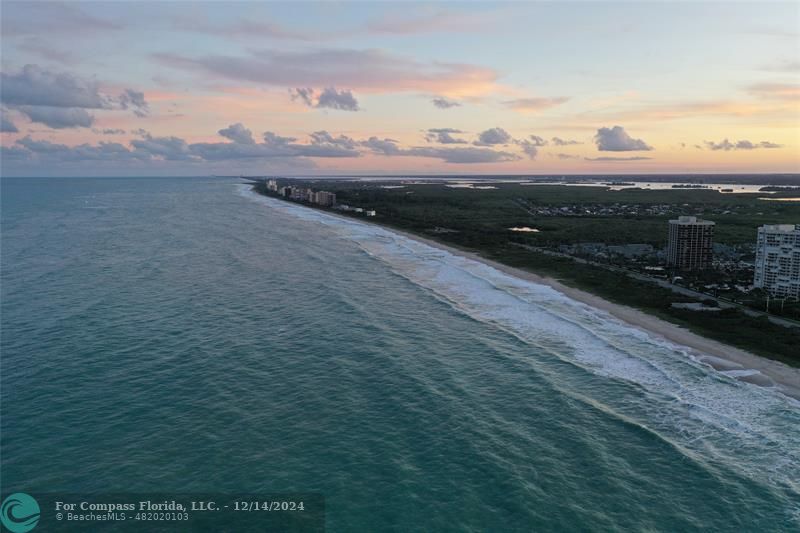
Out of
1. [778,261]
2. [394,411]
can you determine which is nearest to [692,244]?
[778,261]

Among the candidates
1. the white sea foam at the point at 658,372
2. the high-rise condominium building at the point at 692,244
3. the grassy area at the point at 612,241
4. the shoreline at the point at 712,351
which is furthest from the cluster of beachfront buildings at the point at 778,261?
the white sea foam at the point at 658,372

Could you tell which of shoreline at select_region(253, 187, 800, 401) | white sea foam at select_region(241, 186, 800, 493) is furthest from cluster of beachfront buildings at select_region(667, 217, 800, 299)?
white sea foam at select_region(241, 186, 800, 493)

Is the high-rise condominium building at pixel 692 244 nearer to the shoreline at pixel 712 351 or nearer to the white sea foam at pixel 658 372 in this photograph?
the shoreline at pixel 712 351

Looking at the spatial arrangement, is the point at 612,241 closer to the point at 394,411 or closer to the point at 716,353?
the point at 716,353

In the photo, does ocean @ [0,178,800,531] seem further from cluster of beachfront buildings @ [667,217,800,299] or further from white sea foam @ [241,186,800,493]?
cluster of beachfront buildings @ [667,217,800,299]

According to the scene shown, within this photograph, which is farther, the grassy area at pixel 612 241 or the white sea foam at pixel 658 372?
the grassy area at pixel 612 241

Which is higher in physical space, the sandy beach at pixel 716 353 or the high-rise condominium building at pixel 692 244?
the high-rise condominium building at pixel 692 244

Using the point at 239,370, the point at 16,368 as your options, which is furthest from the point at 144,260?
the point at 239,370

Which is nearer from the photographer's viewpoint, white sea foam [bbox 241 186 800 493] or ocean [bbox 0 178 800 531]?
ocean [bbox 0 178 800 531]
